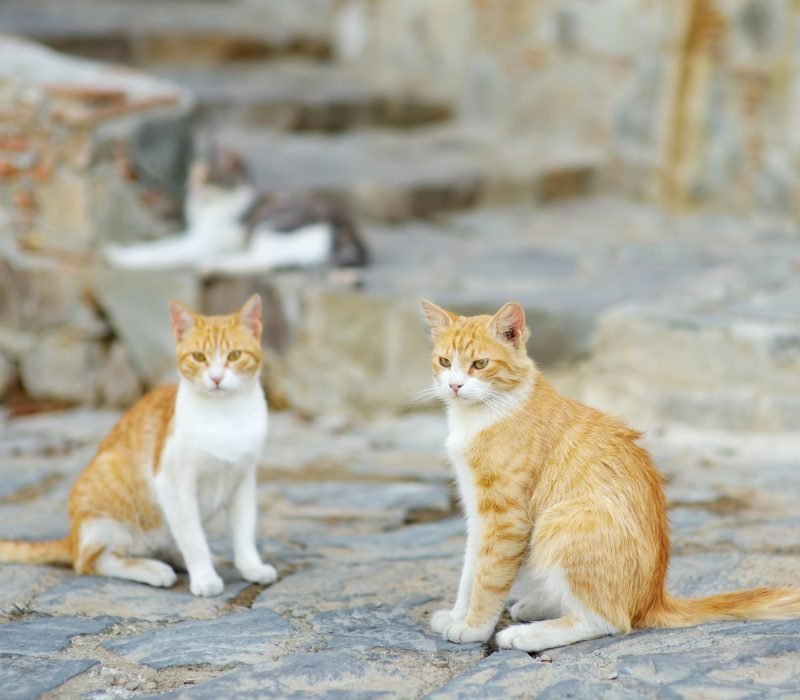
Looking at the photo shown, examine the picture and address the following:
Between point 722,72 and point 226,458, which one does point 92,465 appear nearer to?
point 226,458

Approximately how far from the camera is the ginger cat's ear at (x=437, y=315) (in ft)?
10.9

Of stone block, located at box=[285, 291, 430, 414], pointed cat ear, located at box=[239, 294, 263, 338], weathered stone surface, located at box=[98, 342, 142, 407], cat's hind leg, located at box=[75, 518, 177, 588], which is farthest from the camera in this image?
weathered stone surface, located at box=[98, 342, 142, 407]

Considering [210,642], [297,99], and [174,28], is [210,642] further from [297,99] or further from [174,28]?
[174,28]

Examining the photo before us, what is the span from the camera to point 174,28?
996 centimetres

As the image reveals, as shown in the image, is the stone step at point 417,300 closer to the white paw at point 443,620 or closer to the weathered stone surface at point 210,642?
the white paw at point 443,620

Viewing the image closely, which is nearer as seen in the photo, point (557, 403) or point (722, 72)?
point (557, 403)

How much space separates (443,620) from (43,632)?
3.61ft

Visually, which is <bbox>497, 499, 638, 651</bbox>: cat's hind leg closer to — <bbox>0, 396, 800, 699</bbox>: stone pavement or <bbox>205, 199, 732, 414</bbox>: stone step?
<bbox>0, 396, 800, 699</bbox>: stone pavement

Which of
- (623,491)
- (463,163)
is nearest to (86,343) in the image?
(463,163)

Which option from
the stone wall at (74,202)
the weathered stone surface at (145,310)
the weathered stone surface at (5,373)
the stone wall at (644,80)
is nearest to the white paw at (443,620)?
the weathered stone surface at (145,310)

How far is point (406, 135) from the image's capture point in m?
9.42

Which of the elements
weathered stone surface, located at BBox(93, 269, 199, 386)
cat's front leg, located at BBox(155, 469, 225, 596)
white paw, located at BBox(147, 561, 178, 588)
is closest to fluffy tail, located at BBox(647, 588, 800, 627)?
cat's front leg, located at BBox(155, 469, 225, 596)

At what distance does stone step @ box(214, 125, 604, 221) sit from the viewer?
788 centimetres

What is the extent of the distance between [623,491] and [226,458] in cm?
122
